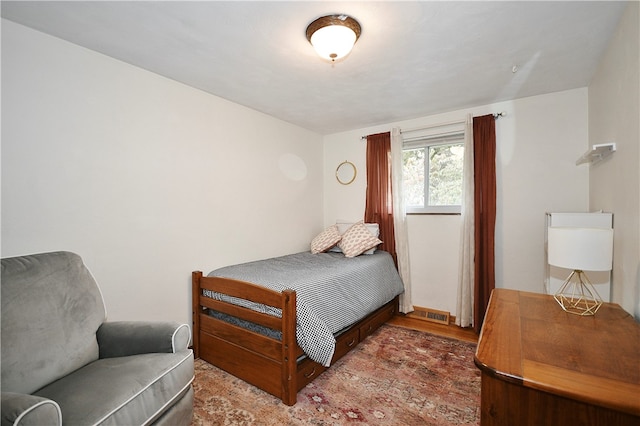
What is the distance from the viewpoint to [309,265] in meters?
2.76

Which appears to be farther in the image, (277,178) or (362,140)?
(362,140)

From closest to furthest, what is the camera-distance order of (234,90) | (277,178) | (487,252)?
1. (234,90)
2. (487,252)
3. (277,178)

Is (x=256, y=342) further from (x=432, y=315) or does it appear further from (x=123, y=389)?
(x=432, y=315)

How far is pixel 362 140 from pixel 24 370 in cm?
368

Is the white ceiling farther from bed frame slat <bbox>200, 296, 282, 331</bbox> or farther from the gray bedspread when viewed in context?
bed frame slat <bbox>200, 296, 282, 331</bbox>

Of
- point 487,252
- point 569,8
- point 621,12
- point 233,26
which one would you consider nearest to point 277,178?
point 233,26

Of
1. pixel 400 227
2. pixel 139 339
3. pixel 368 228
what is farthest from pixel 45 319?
pixel 400 227

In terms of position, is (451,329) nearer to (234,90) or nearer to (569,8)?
(569,8)

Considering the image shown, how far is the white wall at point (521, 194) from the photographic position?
2.66 metres

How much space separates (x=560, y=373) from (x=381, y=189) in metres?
2.83

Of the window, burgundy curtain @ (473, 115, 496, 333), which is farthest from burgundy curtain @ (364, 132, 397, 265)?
burgundy curtain @ (473, 115, 496, 333)

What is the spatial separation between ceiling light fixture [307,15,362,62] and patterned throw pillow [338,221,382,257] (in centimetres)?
207

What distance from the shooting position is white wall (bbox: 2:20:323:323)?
168 cm

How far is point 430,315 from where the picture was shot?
3.34 metres
